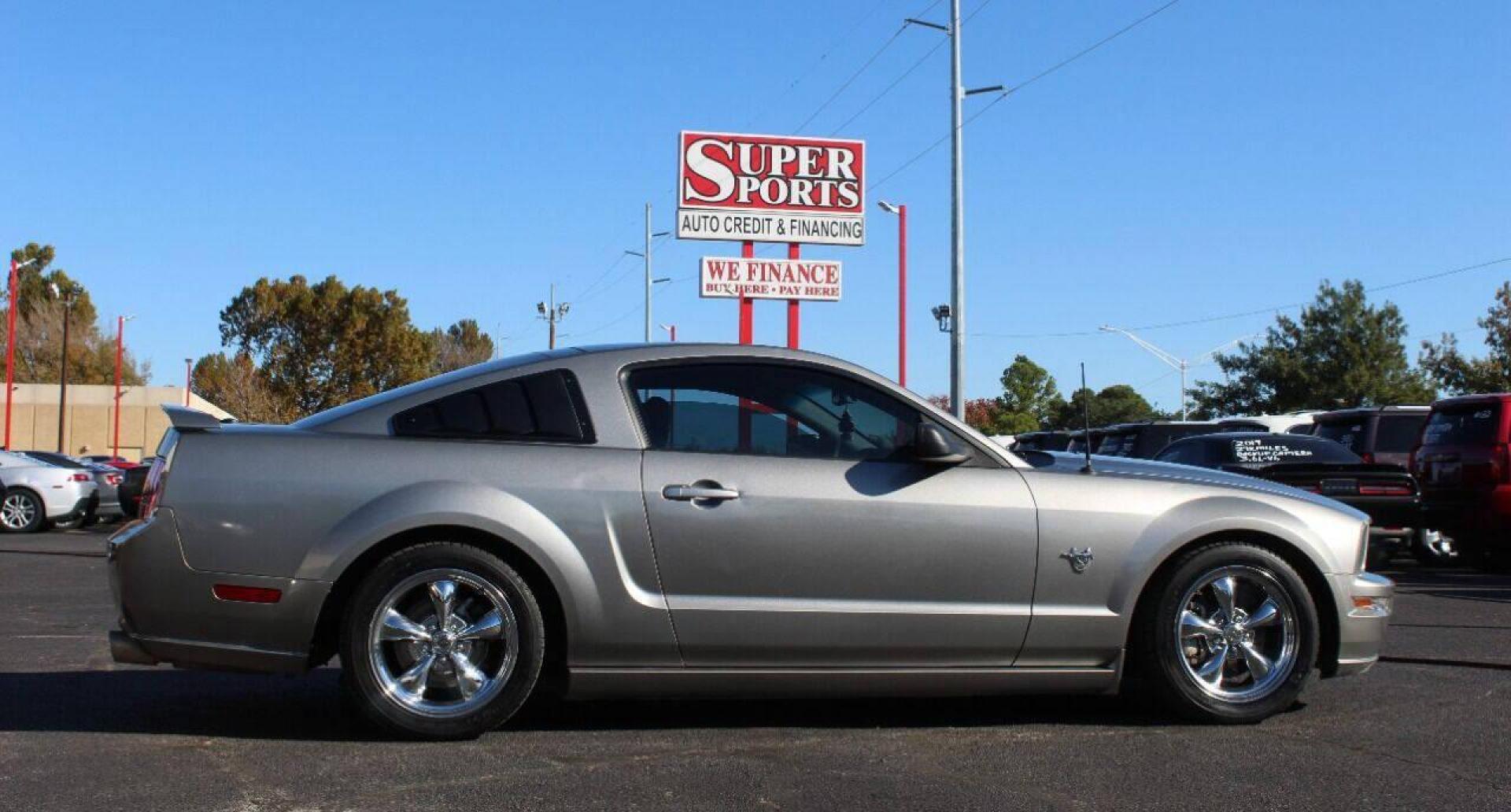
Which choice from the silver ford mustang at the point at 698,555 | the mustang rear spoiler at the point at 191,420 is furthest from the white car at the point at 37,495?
the silver ford mustang at the point at 698,555

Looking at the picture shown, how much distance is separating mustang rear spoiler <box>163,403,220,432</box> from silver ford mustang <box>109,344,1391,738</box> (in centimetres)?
2

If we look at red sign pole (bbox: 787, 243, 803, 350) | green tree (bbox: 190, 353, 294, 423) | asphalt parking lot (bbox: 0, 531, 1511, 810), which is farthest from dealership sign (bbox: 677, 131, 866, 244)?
green tree (bbox: 190, 353, 294, 423)

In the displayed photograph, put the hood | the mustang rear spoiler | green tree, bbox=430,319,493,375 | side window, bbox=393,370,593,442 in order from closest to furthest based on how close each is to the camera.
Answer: the mustang rear spoiler → side window, bbox=393,370,593,442 → the hood → green tree, bbox=430,319,493,375

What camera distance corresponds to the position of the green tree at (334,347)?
210ft

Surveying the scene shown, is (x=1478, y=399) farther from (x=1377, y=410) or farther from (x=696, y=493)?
(x=696, y=493)

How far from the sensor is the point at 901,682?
5.19 metres

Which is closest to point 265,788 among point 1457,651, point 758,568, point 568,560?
point 568,560

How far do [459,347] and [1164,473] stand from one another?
96.2 metres

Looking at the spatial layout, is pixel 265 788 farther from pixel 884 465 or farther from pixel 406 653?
pixel 884 465

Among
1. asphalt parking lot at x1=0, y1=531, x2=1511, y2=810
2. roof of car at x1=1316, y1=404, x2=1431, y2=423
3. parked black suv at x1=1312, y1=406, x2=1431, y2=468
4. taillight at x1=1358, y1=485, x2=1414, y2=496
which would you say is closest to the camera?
asphalt parking lot at x1=0, y1=531, x2=1511, y2=810

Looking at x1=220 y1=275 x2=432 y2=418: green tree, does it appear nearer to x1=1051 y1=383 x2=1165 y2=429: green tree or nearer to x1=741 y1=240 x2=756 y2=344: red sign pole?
x1=1051 y1=383 x2=1165 y2=429: green tree

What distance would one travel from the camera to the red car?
13.7m

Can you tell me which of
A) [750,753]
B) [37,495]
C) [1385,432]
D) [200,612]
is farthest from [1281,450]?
[37,495]

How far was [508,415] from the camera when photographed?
5223mm
